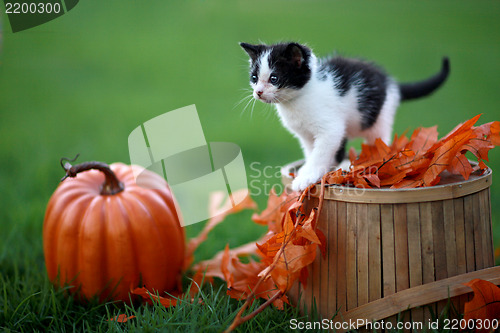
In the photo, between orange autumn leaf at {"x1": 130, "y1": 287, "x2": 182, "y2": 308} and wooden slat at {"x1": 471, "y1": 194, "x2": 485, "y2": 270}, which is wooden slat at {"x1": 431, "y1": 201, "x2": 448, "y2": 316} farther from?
orange autumn leaf at {"x1": 130, "y1": 287, "x2": 182, "y2": 308}

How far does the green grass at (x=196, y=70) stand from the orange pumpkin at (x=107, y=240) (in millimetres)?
701

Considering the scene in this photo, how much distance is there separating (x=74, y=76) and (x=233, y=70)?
4.76 feet

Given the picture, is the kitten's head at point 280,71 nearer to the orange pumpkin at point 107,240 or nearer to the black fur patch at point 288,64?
the black fur patch at point 288,64

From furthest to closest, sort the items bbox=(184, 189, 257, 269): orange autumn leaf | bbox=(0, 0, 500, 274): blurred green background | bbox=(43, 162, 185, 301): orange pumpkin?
bbox=(0, 0, 500, 274): blurred green background, bbox=(184, 189, 257, 269): orange autumn leaf, bbox=(43, 162, 185, 301): orange pumpkin

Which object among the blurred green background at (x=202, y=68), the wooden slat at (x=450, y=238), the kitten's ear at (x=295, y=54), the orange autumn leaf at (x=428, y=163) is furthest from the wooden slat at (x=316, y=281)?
the blurred green background at (x=202, y=68)

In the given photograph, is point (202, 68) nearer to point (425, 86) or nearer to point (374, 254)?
point (425, 86)

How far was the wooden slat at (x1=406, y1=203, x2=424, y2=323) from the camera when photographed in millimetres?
1164

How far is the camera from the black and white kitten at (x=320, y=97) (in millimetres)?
1363

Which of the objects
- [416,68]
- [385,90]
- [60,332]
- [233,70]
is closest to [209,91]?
[233,70]

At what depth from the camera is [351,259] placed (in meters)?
1.22

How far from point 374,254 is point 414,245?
0.35 ft

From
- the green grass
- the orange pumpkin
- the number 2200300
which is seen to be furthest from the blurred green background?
the orange pumpkin

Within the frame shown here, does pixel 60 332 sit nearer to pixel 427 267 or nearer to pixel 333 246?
pixel 333 246

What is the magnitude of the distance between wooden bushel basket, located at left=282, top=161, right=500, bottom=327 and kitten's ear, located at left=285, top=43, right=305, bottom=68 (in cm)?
41
